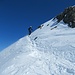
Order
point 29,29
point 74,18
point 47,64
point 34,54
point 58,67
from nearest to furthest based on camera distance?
1. point 58,67
2. point 47,64
3. point 34,54
4. point 74,18
5. point 29,29

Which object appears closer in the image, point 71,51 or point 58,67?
point 58,67

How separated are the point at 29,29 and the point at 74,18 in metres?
16.6

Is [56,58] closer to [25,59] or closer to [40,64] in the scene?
[40,64]

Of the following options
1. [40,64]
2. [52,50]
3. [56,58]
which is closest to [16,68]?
[40,64]

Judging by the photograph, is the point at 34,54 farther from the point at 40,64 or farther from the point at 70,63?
the point at 70,63

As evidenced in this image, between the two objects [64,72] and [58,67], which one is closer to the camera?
[64,72]

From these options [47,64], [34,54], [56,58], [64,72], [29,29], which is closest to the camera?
[64,72]

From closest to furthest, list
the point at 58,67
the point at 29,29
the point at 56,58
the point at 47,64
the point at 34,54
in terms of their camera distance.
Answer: the point at 58,67, the point at 47,64, the point at 56,58, the point at 34,54, the point at 29,29

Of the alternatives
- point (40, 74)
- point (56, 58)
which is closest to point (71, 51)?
point (56, 58)

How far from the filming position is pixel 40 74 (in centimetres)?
1390

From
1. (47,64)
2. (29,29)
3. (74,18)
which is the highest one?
(29,29)

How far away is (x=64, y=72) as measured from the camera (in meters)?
13.7

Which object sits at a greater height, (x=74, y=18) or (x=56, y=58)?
(x=74, y=18)

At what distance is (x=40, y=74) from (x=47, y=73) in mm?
714
